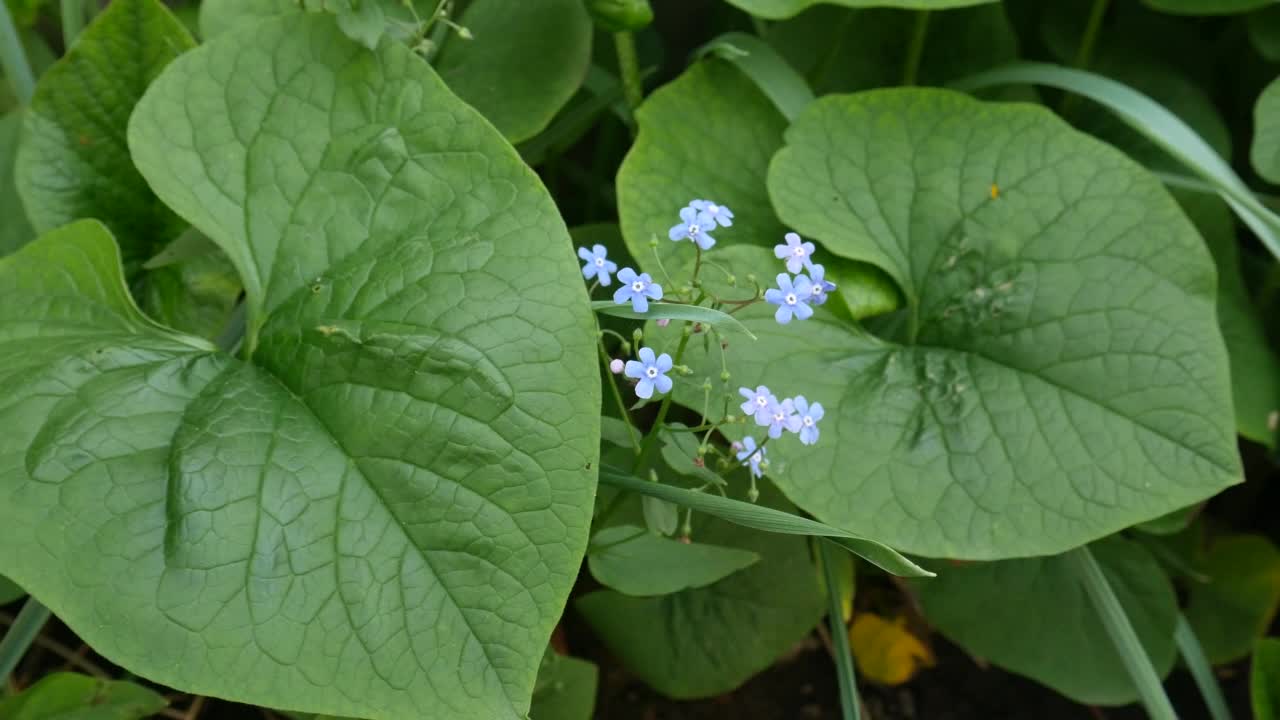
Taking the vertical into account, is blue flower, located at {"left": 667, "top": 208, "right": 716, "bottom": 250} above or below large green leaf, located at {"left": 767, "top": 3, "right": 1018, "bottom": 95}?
below

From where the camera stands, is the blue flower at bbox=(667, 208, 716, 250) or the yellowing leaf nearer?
the blue flower at bbox=(667, 208, 716, 250)

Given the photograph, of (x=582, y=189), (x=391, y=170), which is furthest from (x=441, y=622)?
(x=582, y=189)

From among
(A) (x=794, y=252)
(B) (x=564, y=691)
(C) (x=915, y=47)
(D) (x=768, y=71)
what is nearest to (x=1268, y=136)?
(C) (x=915, y=47)

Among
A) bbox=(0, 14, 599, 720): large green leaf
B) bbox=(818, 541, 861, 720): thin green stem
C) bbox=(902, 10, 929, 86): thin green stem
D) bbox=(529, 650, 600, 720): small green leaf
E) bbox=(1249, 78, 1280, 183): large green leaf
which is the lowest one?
bbox=(529, 650, 600, 720): small green leaf

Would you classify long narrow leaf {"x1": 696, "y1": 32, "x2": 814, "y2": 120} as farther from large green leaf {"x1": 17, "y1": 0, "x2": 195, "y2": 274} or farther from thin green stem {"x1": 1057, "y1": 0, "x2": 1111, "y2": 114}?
large green leaf {"x1": 17, "y1": 0, "x2": 195, "y2": 274}

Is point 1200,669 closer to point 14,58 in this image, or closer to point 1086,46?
point 1086,46

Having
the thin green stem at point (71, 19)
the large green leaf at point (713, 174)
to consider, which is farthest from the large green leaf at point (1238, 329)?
the thin green stem at point (71, 19)

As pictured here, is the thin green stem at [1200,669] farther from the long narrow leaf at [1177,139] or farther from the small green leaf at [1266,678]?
the long narrow leaf at [1177,139]

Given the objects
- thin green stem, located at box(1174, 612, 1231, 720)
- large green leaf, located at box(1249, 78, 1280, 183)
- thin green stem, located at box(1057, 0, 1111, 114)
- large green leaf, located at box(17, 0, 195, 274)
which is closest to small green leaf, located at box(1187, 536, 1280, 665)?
thin green stem, located at box(1174, 612, 1231, 720)
